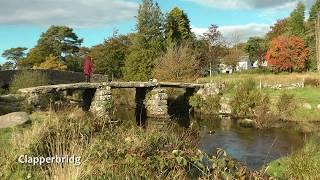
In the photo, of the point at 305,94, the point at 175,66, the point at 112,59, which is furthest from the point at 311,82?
the point at 112,59

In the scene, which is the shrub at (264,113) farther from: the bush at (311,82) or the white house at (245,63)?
the white house at (245,63)

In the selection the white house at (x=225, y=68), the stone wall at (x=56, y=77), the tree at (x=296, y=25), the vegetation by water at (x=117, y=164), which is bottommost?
the vegetation by water at (x=117, y=164)

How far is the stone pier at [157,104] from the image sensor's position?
1674 inches

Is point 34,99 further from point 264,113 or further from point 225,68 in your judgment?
point 225,68

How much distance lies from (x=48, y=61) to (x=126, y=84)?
31.8 meters

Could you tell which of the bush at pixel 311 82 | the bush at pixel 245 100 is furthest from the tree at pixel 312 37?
the bush at pixel 245 100

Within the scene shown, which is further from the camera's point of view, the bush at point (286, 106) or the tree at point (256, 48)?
the tree at point (256, 48)

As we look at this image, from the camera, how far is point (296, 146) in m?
23.1

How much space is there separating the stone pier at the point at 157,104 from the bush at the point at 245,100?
6.70 metres

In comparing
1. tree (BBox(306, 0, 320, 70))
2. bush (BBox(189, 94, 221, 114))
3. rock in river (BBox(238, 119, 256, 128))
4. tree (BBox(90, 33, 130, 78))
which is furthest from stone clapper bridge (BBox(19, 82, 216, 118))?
tree (BBox(306, 0, 320, 70))

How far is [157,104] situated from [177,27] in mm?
24353

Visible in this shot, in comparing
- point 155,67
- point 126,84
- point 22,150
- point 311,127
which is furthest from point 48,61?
point 22,150

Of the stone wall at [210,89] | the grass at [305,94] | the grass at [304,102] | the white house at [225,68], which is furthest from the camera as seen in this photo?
the white house at [225,68]

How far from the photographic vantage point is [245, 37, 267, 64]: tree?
7847 cm
